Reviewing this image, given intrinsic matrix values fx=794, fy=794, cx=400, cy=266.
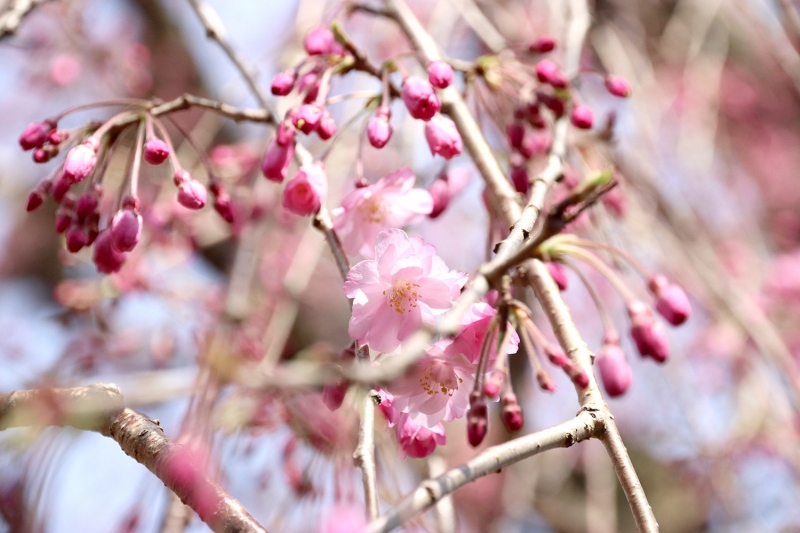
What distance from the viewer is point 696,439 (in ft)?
9.53

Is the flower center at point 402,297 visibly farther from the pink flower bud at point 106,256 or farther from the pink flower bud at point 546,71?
the pink flower bud at point 546,71

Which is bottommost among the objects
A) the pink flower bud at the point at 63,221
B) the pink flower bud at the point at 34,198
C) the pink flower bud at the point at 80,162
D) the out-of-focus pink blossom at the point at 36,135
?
the pink flower bud at the point at 63,221

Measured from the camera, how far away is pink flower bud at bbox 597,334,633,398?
1177mm

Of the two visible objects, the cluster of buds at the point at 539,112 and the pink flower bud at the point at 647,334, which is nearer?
the pink flower bud at the point at 647,334

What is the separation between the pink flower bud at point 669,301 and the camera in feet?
4.27

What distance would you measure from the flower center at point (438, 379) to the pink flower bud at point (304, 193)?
34 centimetres

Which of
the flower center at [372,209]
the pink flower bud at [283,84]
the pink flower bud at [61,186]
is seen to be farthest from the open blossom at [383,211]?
the pink flower bud at [61,186]

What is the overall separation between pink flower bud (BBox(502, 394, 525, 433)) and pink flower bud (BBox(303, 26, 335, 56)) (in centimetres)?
75

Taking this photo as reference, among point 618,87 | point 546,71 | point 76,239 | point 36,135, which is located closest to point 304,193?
point 76,239

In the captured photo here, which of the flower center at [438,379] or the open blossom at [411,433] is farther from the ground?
the flower center at [438,379]

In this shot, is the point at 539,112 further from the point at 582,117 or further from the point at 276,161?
the point at 276,161

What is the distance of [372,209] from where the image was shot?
143 centimetres

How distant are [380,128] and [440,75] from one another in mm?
134

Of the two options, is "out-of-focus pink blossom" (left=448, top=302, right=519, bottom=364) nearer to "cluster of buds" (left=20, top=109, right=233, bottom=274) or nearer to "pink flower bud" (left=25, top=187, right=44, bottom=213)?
"cluster of buds" (left=20, top=109, right=233, bottom=274)
